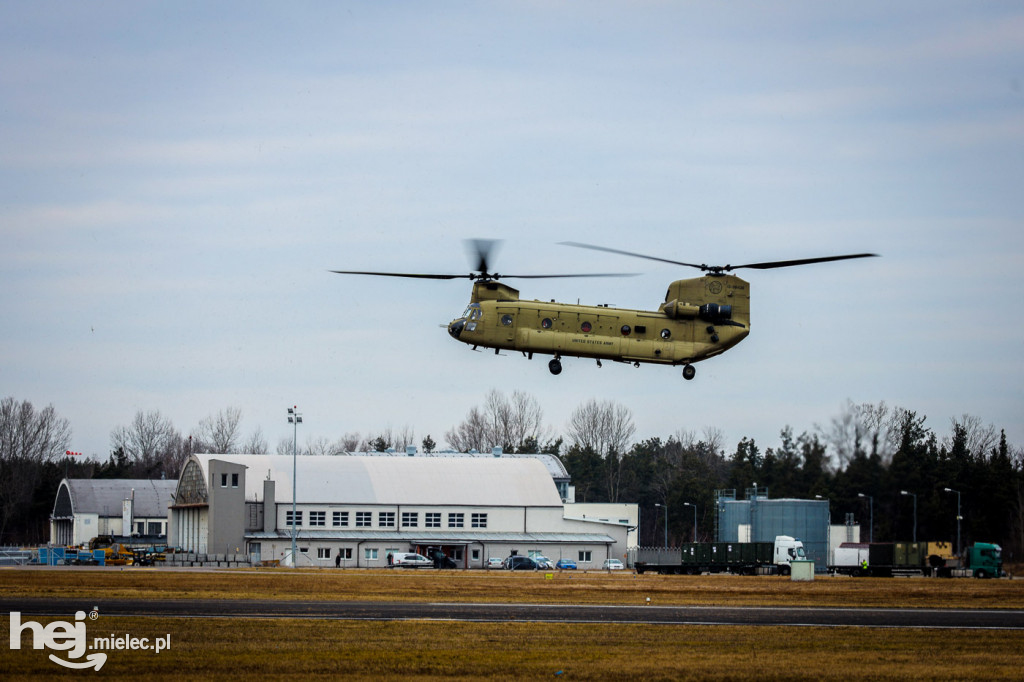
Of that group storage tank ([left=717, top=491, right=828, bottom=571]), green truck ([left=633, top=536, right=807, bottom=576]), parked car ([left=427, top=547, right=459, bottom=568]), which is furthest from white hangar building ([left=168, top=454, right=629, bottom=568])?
green truck ([left=633, top=536, right=807, bottom=576])

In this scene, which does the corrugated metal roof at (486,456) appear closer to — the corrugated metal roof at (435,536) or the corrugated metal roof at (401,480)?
the corrugated metal roof at (401,480)

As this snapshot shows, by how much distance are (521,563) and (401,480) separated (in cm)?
1621

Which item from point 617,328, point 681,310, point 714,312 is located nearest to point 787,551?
point 714,312

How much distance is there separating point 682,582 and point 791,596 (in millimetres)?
15585

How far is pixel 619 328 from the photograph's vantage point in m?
49.5

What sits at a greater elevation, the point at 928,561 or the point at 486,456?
the point at 486,456

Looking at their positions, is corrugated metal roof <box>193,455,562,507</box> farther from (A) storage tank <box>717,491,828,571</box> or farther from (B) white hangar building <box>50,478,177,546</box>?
(B) white hangar building <box>50,478,177,546</box>

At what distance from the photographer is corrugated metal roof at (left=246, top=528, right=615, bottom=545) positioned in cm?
10606

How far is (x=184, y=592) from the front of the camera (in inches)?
2094

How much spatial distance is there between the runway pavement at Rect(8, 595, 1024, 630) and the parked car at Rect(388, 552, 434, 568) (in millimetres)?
54228

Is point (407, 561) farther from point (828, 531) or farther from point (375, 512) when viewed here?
point (828, 531)

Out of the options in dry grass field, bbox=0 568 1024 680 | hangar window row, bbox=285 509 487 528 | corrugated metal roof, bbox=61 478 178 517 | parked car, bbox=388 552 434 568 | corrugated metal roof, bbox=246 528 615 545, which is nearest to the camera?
dry grass field, bbox=0 568 1024 680

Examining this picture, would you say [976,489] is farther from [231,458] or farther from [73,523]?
[73,523]

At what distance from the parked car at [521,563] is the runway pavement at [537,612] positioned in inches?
2211
